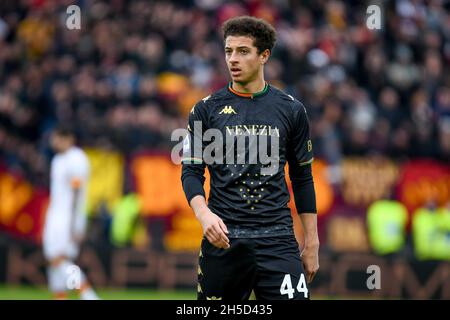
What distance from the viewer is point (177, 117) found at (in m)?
16.3

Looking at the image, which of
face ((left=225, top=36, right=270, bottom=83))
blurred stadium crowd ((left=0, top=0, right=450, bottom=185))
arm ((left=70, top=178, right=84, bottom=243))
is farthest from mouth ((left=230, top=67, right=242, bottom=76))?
blurred stadium crowd ((left=0, top=0, right=450, bottom=185))

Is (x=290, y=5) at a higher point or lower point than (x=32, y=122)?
higher

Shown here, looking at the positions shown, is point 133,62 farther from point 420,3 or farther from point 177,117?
point 420,3

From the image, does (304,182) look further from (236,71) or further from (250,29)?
(250,29)

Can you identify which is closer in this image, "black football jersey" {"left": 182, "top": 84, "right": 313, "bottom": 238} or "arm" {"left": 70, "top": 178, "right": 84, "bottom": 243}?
"black football jersey" {"left": 182, "top": 84, "right": 313, "bottom": 238}

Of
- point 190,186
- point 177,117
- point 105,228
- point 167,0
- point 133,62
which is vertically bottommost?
point 190,186

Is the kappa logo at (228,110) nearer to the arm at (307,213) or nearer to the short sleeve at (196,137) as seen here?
the short sleeve at (196,137)

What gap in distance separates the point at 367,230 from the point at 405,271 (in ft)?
3.36

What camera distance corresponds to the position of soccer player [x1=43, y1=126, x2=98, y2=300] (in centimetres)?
1241

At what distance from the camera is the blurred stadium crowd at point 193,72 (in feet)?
53.2

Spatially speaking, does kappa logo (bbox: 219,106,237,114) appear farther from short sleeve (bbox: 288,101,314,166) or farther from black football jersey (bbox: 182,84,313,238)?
short sleeve (bbox: 288,101,314,166)

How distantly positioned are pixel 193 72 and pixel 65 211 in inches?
215
